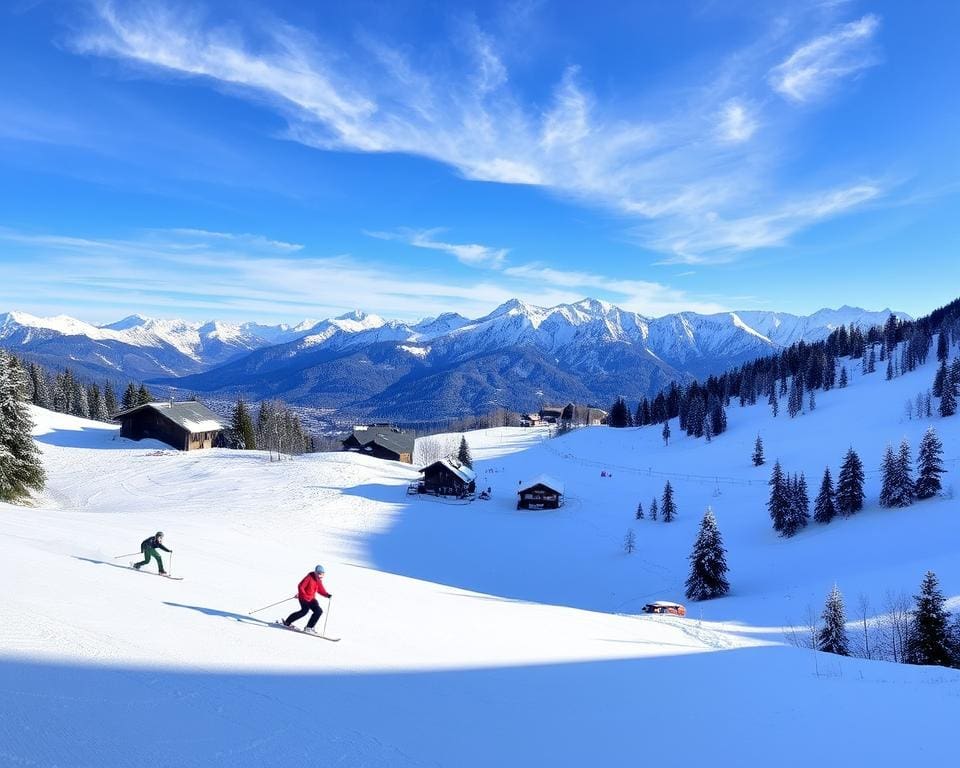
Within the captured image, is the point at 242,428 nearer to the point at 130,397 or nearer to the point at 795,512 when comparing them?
the point at 130,397

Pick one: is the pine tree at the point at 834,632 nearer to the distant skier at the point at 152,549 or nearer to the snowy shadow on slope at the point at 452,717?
the snowy shadow on slope at the point at 452,717

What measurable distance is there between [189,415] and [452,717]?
6971 cm

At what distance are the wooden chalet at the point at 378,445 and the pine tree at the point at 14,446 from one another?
43853 mm

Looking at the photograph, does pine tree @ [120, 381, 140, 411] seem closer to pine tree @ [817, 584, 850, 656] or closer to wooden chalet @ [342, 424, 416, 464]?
wooden chalet @ [342, 424, 416, 464]

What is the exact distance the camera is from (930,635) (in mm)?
20781

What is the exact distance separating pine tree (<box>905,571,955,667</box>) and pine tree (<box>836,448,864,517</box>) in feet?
80.0

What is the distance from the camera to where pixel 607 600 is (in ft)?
107

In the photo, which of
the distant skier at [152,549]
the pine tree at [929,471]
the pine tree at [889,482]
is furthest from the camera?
the pine tree at [889,482]

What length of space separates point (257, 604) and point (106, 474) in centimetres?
4644

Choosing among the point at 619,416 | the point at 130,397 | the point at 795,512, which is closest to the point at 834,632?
the point at 795,512

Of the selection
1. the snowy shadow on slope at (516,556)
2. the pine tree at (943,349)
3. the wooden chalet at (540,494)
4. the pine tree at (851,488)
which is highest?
the pine tree at (943,349)

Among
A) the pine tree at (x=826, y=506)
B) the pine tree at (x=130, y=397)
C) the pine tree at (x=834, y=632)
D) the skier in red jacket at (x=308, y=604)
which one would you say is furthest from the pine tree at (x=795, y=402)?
the pine tree at (x=130, y=397)

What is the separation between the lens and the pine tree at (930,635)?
20547 mm

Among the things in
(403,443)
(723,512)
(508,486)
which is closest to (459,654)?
(723,512)
